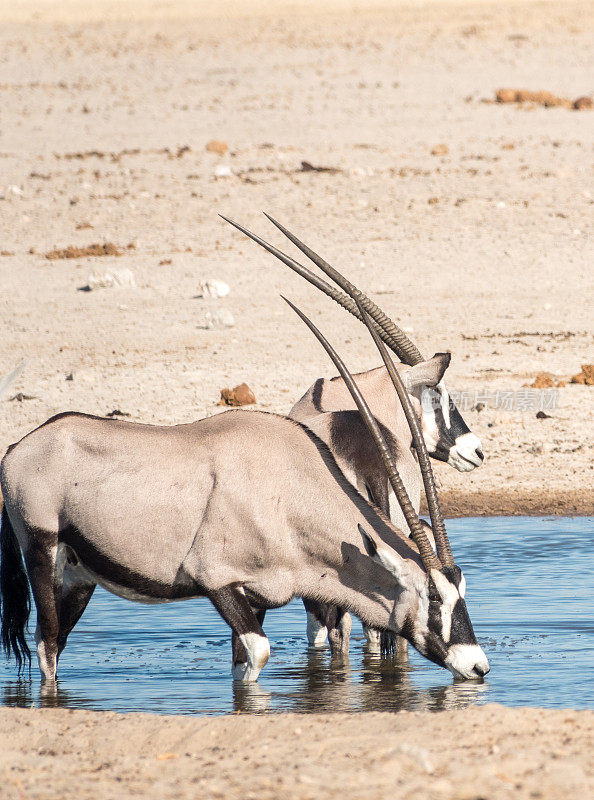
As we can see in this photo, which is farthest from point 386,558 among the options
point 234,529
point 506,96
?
point 506,96

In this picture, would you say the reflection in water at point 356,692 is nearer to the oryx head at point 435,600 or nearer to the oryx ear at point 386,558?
the oryx head at point 435,600

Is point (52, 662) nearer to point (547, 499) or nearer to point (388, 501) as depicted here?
point (388, 501)

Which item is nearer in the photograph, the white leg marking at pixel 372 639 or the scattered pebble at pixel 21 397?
the white leg marking at pixel 372 639

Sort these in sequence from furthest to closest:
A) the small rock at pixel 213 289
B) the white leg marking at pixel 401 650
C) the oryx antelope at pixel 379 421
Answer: the small rock at pixel 213 289
the white leg marking at pixel 401 650
the oryx antelope at pixel 379 421

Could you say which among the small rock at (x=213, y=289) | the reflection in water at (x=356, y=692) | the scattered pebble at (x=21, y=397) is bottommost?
the small rock at (x=213, y=289)

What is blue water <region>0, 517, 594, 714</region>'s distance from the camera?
5.26 meters

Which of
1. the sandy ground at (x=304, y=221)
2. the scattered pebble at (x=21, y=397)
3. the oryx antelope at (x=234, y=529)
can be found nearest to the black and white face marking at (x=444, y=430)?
the oryx antelope at (x=234, y=529)

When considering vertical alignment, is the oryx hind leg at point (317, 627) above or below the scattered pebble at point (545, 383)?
above

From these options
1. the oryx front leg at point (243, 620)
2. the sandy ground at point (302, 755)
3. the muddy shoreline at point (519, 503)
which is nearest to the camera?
the sandy ground at point (302, 755)

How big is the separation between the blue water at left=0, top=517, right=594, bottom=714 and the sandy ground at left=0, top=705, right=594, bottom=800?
759 mm

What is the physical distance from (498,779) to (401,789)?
241 mm

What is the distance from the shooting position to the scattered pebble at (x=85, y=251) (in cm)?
1366

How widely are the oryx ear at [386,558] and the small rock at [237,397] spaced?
4929 millimetres

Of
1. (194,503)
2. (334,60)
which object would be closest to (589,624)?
(194,503)
